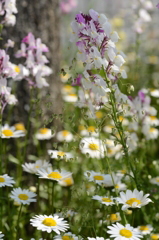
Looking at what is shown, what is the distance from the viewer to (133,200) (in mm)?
1678

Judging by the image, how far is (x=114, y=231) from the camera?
1.51m

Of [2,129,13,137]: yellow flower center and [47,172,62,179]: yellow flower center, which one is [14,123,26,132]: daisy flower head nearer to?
[2,129,13,137]: yellow flower center

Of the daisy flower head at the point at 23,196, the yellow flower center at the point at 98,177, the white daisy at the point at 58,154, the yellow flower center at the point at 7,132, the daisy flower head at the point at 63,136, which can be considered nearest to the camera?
the white daisy at the point at 58,154

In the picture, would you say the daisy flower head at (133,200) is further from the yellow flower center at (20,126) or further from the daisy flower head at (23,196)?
the yellow flower center at (20,126)

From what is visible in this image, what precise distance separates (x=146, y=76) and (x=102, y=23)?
3.90 m

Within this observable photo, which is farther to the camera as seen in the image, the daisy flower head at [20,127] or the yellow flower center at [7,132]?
the daisy flower head at [20,127]

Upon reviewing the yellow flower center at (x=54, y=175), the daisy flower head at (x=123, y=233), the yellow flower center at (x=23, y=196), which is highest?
the yellow flower center at (x=54, y=175)

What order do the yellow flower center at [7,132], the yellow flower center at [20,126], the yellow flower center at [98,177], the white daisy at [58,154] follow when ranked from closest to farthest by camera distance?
the white daisy at [58,154] < the yellow flower center at [98,177] < the yellow flower center at [7,132] < the yellow flower center at [20,126]

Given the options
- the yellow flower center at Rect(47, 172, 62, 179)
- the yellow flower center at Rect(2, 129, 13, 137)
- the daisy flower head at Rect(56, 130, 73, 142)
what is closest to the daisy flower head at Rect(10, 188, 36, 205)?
the yellow flower center at Rect(47, 172, 62, 179)

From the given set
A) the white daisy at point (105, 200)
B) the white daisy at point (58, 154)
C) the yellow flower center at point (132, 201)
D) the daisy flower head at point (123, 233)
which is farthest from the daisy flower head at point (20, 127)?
the daisy flower head at point (123, 233)

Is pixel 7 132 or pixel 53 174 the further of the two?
pixel 7 132

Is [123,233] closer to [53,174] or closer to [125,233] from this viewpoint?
[125,233]

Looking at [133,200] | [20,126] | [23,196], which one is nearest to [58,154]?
[23,196]

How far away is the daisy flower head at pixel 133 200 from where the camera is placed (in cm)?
164
